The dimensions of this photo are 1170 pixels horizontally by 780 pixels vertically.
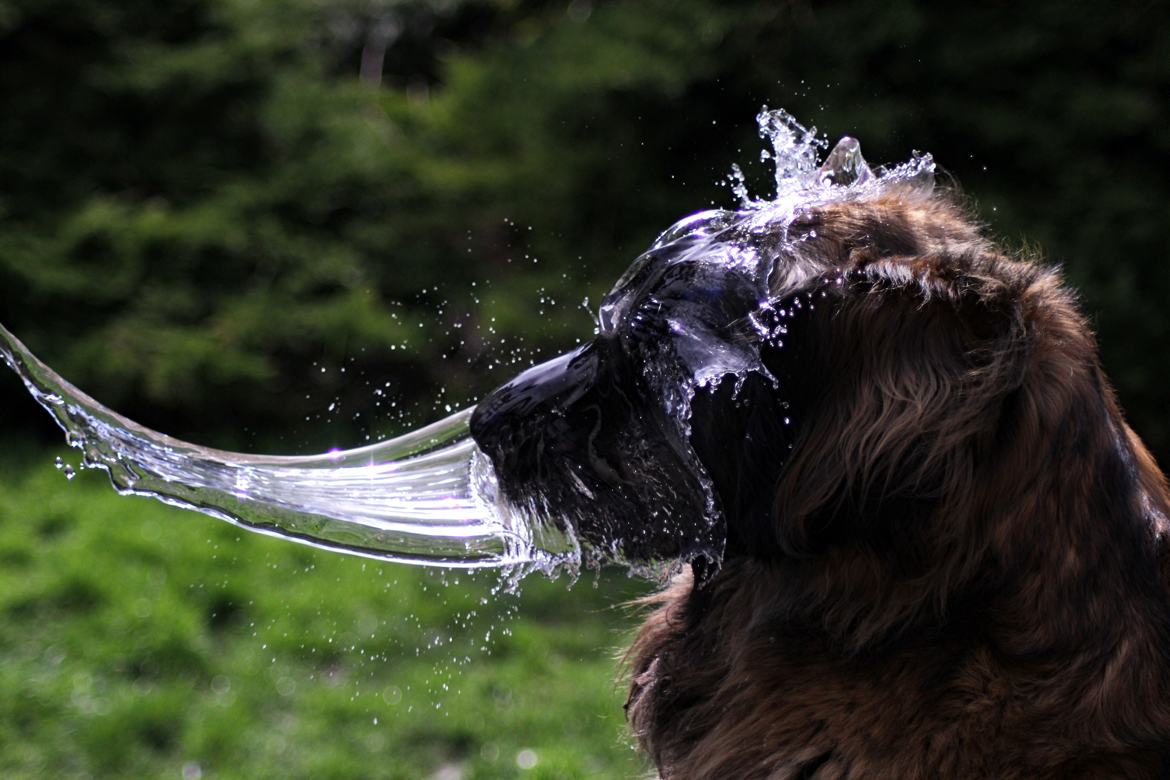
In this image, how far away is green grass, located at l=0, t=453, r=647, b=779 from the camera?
435 cm

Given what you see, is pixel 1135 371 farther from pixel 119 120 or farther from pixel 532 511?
pixel 119 120

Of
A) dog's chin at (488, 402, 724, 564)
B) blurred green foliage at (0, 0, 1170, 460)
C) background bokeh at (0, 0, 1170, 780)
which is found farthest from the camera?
blurred green foliage at (0, 0, 1170, 460)

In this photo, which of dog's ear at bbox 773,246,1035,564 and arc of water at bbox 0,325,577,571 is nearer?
dog's ear at bbox 773,246,1035,564

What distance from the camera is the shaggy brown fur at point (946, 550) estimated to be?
196 cm

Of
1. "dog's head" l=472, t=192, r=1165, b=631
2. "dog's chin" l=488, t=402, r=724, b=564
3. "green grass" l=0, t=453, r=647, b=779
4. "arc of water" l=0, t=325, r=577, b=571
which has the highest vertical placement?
"dog's head" l=472, t=192, r=1165, b=631

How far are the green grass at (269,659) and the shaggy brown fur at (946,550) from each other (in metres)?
2.30

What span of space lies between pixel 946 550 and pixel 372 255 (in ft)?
20.4

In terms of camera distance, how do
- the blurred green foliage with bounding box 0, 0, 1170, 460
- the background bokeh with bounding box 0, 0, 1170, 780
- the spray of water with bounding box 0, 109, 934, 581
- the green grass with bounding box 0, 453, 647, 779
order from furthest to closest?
the blurred green foliage with bounding box 0, 0, 1170, 460 < the background bokeh with bounding box 0, 0, 1170, 780 < the green grass with bounding box 0, 453, 647, 779 < the spray of water with bounding box 0, 109, 934, 581

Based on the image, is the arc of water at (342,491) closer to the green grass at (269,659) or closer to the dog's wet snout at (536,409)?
the dog's wet snout at (536,409)

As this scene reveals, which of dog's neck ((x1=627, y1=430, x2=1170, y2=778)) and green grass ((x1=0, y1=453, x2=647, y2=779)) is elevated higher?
dog's neck ((x1=627, y1=430, x2=1170, y2=778))

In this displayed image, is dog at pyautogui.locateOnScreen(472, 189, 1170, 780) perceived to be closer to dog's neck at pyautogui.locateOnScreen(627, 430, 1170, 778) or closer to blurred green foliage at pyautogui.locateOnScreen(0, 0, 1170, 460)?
dog's neck at pyautogui.locateOnScreen(627, 430, 1170, 778)

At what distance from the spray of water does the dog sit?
9 centimetres

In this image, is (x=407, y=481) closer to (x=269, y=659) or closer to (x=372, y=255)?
(x=269, y=659)

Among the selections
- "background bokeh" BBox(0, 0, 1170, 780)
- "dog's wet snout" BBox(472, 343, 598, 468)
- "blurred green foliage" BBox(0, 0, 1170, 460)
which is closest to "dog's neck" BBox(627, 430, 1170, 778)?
"dog's wet snout" BBox(472, 343, 598, 468)
